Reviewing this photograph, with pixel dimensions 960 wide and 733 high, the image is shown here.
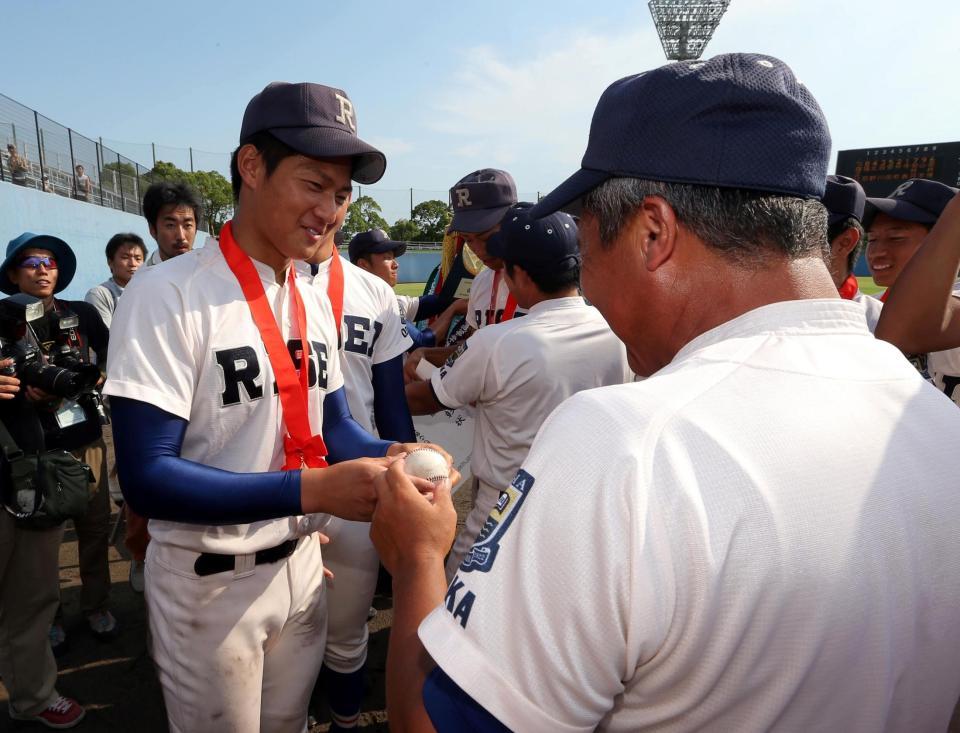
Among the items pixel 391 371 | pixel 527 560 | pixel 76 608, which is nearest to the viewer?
pixel 527 560

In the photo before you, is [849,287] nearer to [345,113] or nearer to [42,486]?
[345,113]

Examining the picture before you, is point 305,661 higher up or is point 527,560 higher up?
point 527,560

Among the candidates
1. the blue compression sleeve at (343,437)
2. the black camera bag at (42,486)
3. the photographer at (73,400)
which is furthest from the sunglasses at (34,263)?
the blue compression sleeve at (343,437)

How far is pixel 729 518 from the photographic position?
2.42ft

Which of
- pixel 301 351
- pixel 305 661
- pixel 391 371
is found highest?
pixel 301 351

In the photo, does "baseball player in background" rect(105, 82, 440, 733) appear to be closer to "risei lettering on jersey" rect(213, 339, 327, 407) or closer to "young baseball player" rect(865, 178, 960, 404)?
"risei lettering on jersey" rect(213, 339, 327, 407)

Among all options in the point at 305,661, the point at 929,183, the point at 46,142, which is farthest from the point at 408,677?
the point at 46,142

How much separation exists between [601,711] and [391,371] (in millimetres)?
2373

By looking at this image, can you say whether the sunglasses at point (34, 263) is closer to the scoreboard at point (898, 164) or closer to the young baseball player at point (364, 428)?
the young baseball player at point (364, 428)

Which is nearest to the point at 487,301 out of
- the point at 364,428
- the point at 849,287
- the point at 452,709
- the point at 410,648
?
the point at 364,428

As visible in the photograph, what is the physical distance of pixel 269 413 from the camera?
1899mm

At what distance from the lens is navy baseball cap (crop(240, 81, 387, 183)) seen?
190cm

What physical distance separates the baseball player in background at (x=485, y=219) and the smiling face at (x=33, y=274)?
7.77 feet

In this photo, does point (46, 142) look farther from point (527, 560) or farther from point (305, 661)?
point (527, 560)
